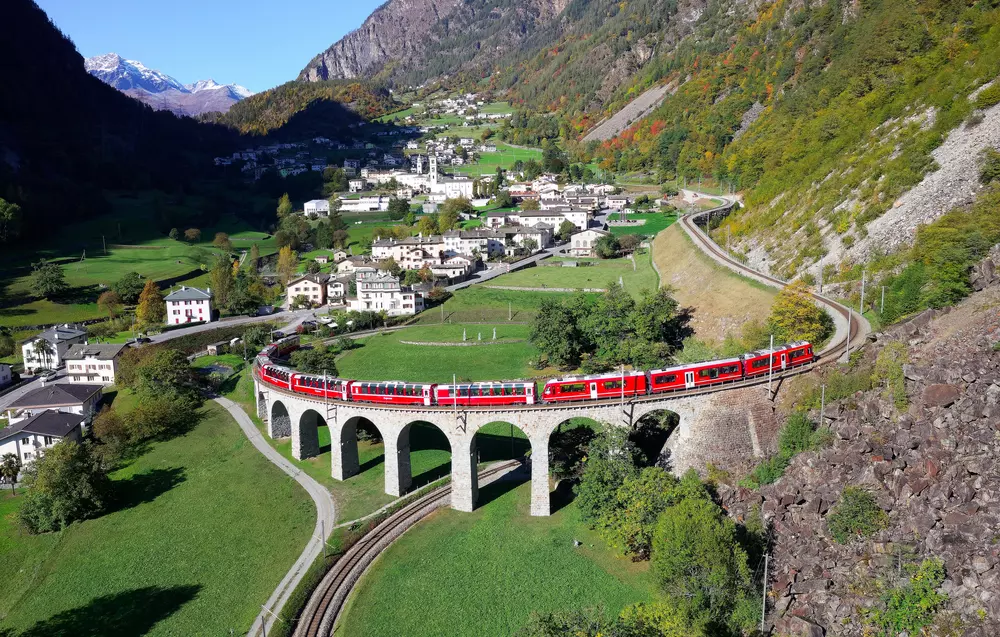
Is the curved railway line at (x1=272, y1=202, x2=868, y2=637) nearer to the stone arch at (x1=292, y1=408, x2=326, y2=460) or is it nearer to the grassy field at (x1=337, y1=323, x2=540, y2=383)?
the stone arch at (x1=292, y1=408, x2=326, y2=460)

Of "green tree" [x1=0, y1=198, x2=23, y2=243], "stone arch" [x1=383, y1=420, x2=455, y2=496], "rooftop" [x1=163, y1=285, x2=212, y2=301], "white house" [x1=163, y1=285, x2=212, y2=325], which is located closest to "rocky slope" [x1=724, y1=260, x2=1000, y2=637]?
"stone arch" [x1=383, y1=420, x2=455, y2=496]

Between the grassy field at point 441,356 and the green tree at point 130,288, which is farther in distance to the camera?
the green tree at point 130,288

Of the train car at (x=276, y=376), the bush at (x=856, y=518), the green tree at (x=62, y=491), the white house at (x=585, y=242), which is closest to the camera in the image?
the bush at (x=856, y=518)

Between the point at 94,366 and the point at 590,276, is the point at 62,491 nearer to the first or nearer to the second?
the point at 94,366

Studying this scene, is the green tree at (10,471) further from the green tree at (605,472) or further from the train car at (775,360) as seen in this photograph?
the train car at (775,360)

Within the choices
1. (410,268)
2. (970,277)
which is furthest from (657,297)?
(410,268)

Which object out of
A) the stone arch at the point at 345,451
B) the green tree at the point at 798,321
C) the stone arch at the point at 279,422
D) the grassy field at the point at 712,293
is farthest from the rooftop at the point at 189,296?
the green tree at the point at 798,321

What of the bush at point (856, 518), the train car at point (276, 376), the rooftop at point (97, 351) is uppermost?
the train car at point (276, 376)
